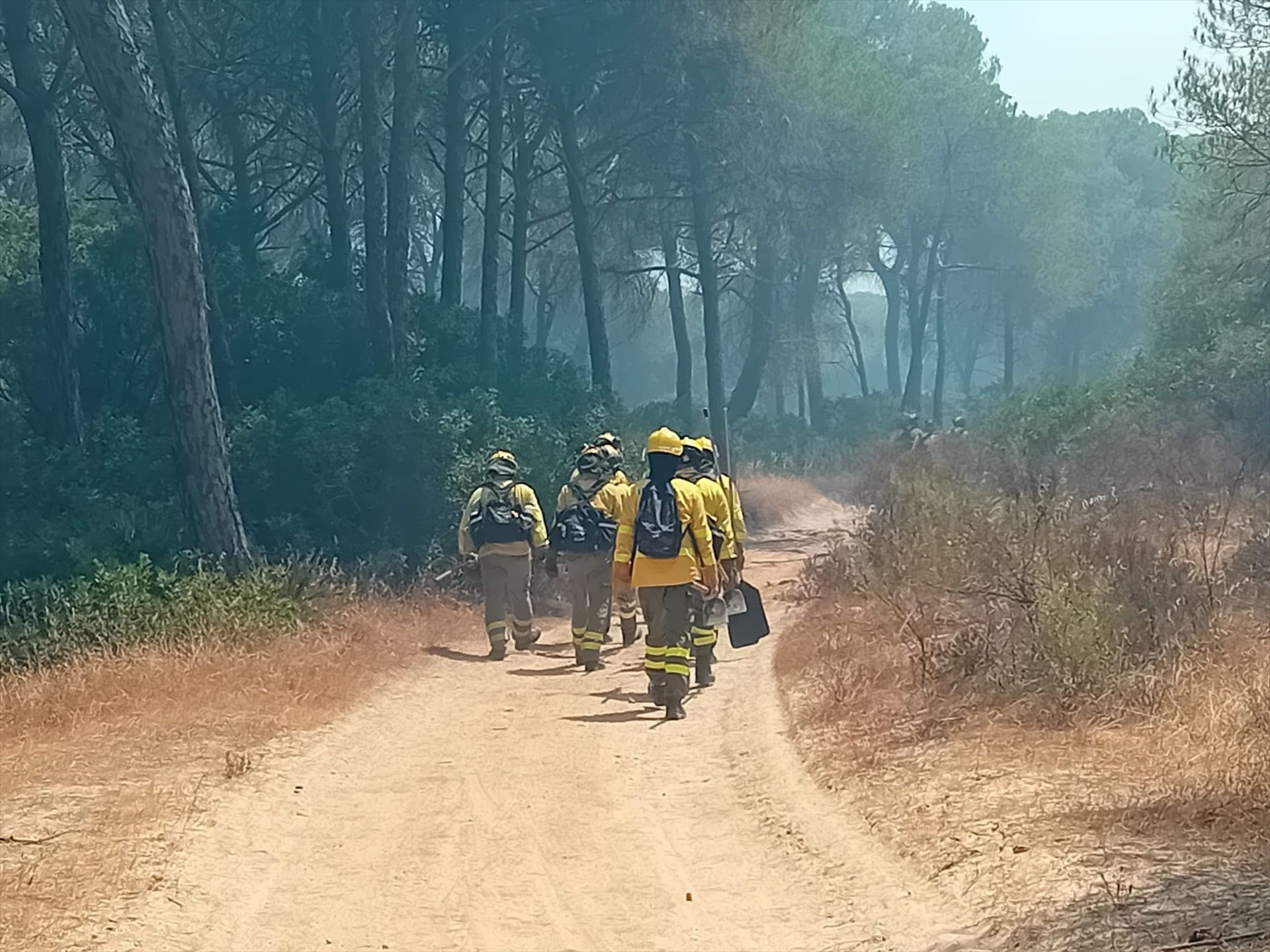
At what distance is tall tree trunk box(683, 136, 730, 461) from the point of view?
102 ft

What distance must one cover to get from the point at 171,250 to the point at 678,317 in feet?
82.4

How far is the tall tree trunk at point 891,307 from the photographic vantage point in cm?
5772

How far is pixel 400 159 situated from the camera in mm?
23312

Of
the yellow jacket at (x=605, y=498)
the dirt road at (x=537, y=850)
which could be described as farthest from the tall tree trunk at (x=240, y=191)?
the dirt road at (x=537, y=850)

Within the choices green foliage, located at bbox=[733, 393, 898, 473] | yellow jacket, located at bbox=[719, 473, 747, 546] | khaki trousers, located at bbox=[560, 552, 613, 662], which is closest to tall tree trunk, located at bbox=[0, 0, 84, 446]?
khaki trousers, located at bbox=[560, 552, 613, 662]

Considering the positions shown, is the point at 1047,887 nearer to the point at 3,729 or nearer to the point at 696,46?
the point at 3,729

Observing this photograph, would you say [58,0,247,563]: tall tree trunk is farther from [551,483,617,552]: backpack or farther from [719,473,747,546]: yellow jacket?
[719,473,747,546]: yellow jacket

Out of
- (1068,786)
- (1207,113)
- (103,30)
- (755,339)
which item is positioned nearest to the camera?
(1068,786)

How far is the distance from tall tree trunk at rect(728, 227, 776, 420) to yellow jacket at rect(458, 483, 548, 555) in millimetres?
24853

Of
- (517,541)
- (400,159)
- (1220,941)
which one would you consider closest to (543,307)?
(400,159)

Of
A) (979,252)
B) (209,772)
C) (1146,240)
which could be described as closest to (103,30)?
(209,772)

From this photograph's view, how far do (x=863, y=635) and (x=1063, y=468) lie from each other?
8.21 m

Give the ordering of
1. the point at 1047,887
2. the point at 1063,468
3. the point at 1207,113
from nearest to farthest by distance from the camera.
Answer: the point at 1047,887 < the point at 1063,468 < the point at 1207,113

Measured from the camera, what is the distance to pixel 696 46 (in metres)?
28.0
